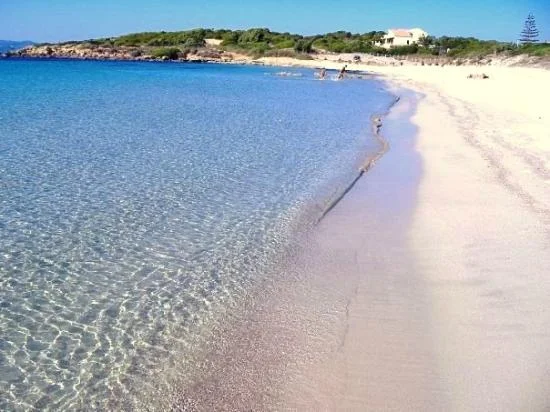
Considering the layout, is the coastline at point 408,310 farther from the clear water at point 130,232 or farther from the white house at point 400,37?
the white house at point 400,37

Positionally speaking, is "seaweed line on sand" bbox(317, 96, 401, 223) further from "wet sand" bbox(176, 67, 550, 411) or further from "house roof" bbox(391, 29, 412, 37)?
"house roof" bbox(391, 29, 412, 37)

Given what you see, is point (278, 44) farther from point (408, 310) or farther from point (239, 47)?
point (408, 310)

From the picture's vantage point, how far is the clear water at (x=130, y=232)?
5.28 metres

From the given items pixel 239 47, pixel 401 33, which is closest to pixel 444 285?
pixel 239 47

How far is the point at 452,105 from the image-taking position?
28.5m

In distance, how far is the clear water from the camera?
17.3 ft

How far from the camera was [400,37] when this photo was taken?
124 metres

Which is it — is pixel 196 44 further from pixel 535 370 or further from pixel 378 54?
pixel 535 370

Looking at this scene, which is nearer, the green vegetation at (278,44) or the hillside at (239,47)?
the green vegetation at (278,44)

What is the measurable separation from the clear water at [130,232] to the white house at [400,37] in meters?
112

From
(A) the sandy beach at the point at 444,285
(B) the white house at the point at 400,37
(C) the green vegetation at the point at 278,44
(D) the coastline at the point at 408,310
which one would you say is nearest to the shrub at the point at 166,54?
(C) the green vegetation at the point at 278,44

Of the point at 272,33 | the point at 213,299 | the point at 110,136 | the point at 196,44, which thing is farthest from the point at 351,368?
the point at 272,33

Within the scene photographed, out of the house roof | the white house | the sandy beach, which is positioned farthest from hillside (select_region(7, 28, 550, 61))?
the sandy beach

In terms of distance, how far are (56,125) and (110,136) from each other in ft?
10.3
